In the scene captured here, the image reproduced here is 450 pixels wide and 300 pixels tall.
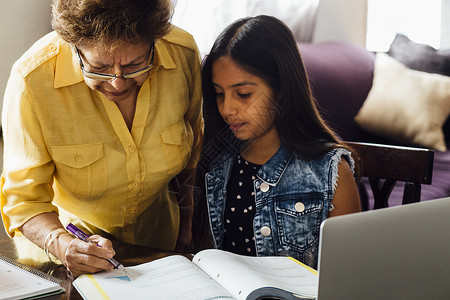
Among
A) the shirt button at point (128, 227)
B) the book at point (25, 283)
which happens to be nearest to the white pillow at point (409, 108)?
the shirt button at point (128, 227)

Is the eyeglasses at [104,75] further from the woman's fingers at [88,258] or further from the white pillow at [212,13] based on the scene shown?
the white pillow at [212,13]

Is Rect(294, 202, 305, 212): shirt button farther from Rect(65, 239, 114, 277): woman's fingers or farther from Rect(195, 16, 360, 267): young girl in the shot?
Rect(65, 239, 114, 277): woman's fingers

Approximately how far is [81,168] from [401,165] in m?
0.99

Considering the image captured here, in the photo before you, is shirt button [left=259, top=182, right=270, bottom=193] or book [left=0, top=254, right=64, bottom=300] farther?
shirt button [left=259, top=182, right=270, bottom=193]

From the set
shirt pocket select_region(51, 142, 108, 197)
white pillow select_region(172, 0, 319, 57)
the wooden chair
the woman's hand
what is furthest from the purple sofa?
the woman's hand

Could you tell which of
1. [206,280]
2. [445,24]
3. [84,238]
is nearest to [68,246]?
[84,238]

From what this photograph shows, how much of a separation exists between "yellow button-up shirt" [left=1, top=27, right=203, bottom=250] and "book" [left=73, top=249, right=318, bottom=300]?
0.35 m

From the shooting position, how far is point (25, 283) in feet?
3.34

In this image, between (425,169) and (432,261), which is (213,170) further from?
(432,261)

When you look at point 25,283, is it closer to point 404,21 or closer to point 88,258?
point 88,258

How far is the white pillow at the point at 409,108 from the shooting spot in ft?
8.57

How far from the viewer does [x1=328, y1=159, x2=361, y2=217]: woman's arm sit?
137 cm

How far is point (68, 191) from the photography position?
4.66 feet

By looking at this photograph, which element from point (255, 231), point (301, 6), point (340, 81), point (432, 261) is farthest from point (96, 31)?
point (301, 6)
